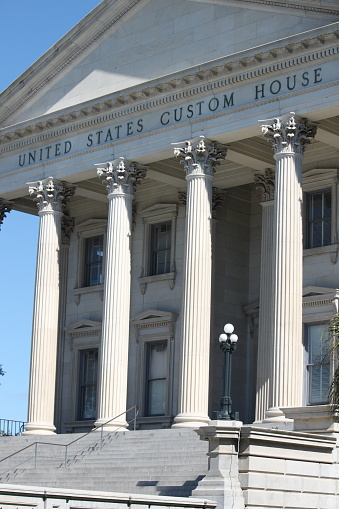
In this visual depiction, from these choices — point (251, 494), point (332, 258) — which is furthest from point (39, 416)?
point (251, 494)

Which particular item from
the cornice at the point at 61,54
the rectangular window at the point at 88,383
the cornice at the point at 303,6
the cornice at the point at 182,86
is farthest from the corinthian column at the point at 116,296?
the cornice at the point at 303,6

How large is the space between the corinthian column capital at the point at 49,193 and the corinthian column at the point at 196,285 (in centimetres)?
626

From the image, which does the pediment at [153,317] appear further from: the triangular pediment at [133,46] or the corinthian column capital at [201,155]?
the triangular pediment at [133,46]

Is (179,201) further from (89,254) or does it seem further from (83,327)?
(83,327)

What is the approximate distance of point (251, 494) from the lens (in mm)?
24406

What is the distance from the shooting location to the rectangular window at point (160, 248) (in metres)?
42.8

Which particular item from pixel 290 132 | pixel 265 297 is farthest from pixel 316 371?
pixel 290 132

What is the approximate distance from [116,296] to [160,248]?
641 centimetres

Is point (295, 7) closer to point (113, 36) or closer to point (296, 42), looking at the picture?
point (296, 42)

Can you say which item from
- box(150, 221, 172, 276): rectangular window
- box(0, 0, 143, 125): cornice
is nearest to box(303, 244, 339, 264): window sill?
box(150, 221, 172, 276): rectangular window

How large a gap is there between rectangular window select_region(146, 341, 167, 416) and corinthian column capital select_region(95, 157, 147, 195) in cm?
Answer: 693

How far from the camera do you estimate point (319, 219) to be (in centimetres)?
3784

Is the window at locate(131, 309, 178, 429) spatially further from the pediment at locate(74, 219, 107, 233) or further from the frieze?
the frieze

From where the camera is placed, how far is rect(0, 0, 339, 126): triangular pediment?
34969 mm
